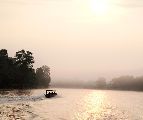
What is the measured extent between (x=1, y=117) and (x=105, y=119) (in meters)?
19.7

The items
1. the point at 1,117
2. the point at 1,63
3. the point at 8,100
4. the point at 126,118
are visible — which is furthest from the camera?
the point at 1,63

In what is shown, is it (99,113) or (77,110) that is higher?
(77,110)

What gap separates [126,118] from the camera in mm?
76562

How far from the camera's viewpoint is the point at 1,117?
65.3m

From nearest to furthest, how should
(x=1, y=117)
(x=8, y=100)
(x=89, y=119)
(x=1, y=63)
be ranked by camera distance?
1. (x=1, y=117)
2. (x=89, y=119)
3. (x=8, y=100)
4. (x=1, y=63)

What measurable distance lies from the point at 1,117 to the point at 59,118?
11357mm

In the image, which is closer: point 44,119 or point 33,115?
point 44,119

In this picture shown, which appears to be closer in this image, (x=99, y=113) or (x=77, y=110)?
(x=99, y=113)

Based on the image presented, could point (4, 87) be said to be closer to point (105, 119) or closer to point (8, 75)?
point (8, 75)

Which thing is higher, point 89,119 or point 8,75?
point 8,75

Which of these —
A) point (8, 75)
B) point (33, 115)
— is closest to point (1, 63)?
point (8, 75)

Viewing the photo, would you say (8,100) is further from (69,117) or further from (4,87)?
(4,87)

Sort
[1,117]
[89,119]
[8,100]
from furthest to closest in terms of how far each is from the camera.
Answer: [8,100] < [89,119] < [1,117]

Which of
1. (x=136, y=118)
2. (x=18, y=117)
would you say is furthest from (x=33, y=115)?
(x=136, y=118)
